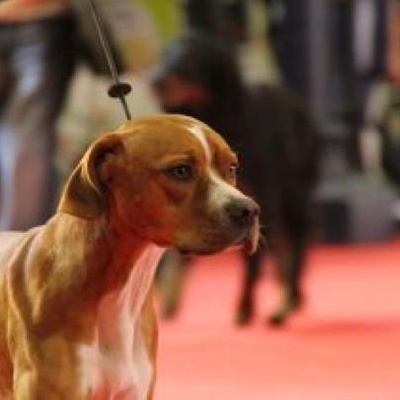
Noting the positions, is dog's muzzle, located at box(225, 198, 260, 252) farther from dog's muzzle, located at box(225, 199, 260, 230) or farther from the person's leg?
the person's leg

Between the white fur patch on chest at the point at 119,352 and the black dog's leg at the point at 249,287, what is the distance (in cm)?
303

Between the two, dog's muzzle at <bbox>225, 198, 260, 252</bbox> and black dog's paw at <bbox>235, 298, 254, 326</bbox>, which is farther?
black dog's paw at <bbox>235, 298, 254, 326</bbox>

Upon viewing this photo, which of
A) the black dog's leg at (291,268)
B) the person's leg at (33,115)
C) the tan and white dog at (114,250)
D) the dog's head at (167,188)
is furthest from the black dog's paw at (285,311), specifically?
the dog's head at (167,188)

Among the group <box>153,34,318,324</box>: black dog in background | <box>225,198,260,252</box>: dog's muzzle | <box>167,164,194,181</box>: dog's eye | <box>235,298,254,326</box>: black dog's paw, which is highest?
<box>167,164,194,181</box>: dog's eye

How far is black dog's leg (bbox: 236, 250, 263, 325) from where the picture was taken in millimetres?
5203

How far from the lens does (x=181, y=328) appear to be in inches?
201

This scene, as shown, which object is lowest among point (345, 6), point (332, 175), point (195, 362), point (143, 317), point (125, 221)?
point (332, 175)

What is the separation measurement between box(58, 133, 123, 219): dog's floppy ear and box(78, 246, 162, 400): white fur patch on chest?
0.41 feet

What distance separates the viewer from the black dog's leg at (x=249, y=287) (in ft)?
17.1

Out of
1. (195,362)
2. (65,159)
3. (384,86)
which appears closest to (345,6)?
(384,86)

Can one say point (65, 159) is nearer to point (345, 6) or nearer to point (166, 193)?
point (166, 193)

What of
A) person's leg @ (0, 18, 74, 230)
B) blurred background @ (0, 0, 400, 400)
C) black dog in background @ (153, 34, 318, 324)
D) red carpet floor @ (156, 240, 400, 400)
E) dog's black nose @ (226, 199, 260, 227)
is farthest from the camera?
black dog in background @ (153, 34, 318, 324)

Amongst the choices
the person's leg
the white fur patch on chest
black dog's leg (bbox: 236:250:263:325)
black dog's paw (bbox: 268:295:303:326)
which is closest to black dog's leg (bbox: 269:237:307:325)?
black dog's paw (bbox: 268:295:303:326)

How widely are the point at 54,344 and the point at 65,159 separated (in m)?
3.27
